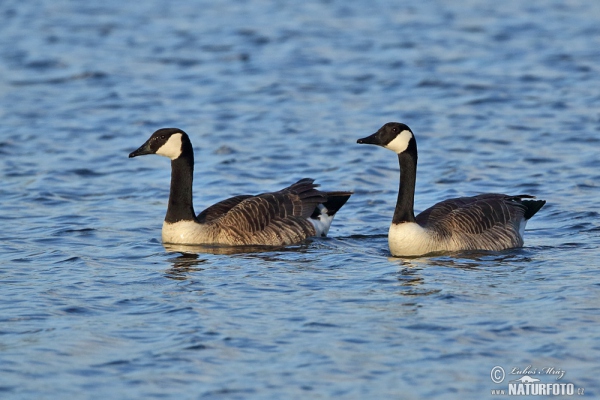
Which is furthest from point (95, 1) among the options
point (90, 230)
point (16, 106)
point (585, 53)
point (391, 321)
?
point (391, 321)

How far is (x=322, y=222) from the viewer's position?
12492 mm

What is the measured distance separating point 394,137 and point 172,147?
8.89 ft

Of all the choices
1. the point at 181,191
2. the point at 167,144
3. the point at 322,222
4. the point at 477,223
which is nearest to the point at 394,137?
the point at 477,223

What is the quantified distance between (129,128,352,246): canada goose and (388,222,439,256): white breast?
1448mm

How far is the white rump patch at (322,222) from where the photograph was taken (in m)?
12.4

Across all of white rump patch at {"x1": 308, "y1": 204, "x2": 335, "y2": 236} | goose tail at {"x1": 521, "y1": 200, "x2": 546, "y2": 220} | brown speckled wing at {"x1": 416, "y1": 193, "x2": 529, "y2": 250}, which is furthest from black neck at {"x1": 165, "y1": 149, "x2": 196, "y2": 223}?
goose tail at {"x1": 521, "y1": 200, "x2": 546, "y2": 220}

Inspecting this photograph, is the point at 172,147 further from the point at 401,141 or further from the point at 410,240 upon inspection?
the point at 410,240

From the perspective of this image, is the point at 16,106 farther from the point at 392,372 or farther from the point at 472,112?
the point at 392,372

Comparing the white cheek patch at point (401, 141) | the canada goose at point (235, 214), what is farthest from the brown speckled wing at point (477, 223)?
the canada goose at point (235, 214)

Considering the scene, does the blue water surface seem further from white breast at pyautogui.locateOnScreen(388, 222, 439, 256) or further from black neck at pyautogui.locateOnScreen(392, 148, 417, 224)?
black neck at pyautogui.locateOnScreen(392, 148, 417, 224)

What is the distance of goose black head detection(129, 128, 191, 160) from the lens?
12164 millimetres

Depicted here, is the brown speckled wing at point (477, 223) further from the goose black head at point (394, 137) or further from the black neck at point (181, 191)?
the black neck at point (181, 191)

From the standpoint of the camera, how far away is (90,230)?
41.6 ft

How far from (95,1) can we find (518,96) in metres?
15.4
